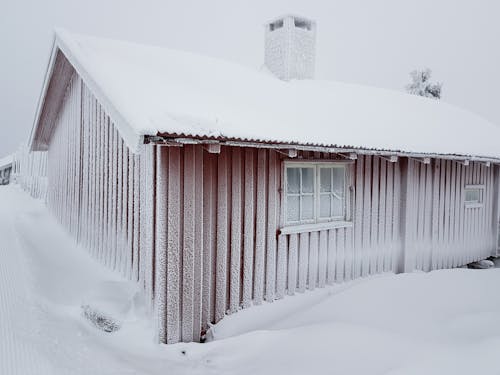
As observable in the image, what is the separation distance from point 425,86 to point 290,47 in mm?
19239

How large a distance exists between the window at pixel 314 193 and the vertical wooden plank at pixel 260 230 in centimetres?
50

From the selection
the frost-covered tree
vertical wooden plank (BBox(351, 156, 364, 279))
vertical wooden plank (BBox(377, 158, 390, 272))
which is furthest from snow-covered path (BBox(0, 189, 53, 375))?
the frost-covered tree

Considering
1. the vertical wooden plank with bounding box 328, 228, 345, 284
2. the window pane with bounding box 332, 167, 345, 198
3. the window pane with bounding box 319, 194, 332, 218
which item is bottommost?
the vertical wooden plank with bounding box 328, 228, 345, 284

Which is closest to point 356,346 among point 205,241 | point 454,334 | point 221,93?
point 454,334

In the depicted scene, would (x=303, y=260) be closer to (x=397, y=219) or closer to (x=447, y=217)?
(x=397, y=219)

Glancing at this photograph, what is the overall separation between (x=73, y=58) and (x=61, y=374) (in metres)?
5.12

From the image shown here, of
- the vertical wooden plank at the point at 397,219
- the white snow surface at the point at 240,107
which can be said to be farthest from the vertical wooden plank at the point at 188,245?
the vertical wooden plank at the point at 397,219

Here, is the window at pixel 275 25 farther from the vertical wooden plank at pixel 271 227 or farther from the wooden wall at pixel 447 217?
the vertical wooden plank at pixel 271 227

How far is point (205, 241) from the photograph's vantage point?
5094 mm

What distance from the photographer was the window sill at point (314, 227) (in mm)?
6019

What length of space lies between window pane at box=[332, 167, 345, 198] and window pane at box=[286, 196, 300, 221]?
0.95 meters

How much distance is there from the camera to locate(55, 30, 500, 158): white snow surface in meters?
4.78

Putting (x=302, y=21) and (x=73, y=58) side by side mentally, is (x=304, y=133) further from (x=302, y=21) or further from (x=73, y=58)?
(x=302, y=21)

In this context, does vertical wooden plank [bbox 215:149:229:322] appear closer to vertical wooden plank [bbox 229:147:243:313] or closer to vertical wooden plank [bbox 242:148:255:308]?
vertical wooden plank [bbox 229:147:243:313]
